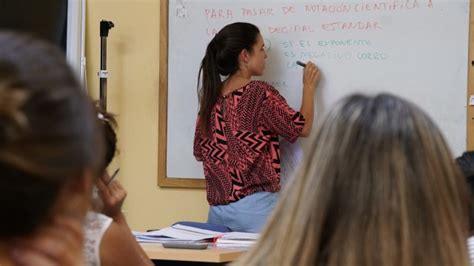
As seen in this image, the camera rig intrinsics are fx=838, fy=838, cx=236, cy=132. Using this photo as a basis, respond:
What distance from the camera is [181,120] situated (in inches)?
167

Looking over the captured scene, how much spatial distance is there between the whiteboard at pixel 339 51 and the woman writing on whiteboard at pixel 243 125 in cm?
14

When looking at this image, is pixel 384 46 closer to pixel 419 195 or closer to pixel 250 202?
pixel 250 202

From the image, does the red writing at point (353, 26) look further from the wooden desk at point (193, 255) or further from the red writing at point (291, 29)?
the wooden desk at point (193, 255)

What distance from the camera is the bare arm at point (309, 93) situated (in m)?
3.87

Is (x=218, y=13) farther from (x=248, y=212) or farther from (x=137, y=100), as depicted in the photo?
(x=248, y=212)

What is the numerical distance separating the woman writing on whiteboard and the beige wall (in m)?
0.45

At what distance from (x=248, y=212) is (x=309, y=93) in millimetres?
637

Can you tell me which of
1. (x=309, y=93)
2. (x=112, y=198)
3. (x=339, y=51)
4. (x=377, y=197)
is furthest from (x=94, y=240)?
(x=339, y=51)

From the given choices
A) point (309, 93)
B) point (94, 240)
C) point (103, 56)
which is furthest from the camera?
point (103, 56)

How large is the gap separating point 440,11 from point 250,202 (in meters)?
1.22

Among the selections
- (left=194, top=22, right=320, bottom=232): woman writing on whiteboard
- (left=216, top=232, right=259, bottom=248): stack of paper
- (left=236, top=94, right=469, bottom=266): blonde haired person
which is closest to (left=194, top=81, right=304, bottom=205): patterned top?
(left=194, top=22, right=320, bottom=232): woman writing on whiteboard

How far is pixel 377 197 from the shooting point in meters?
1.10

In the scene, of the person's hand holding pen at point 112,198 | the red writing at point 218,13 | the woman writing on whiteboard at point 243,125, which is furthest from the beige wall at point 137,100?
the person's hand holding pen at point 112,198

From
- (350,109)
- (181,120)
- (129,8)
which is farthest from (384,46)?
(350,109)
